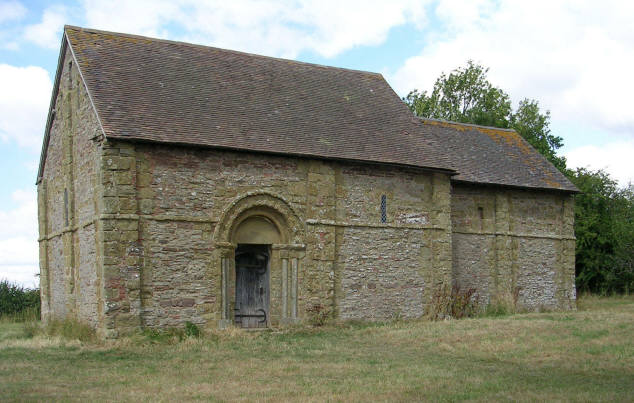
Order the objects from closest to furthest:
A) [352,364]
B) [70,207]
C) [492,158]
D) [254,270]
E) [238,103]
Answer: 1. [352,364]
2. [254,270]
3. [70,207]
4. [238,103]
5. [492,158]

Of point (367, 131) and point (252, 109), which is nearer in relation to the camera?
point (252, 109)

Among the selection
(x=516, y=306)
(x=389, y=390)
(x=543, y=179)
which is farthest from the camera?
(x=543, y=179)

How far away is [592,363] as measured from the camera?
13.4 m

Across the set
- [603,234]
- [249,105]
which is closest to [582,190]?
[603,234]

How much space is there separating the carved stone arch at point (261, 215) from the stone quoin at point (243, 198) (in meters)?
0.04

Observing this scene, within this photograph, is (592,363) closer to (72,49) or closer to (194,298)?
(194,298)

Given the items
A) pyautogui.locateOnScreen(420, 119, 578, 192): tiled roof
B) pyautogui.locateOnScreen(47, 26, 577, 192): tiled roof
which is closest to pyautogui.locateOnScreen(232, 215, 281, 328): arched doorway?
pyautogui.locateOnScreen(47, 26, 577, 192): tiled roof

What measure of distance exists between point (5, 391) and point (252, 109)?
434 inches

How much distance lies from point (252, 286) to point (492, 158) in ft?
36.3

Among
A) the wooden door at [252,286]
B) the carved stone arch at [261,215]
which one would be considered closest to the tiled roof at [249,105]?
the carved stone arch at [261,215]

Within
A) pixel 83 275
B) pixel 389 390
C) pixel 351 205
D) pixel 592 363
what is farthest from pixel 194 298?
pixel 592 363

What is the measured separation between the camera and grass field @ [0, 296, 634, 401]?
36.2 feet

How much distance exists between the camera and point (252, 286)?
19.8 m

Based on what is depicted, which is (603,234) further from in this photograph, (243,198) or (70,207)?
(70,207)
